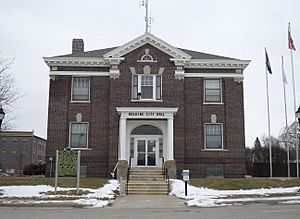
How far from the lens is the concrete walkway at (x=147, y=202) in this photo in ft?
55.7

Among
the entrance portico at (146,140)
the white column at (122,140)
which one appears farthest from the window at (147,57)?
the white column at (122,140)

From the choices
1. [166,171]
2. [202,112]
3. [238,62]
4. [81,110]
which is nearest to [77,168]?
[166,171]

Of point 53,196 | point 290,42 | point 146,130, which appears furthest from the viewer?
point 290,42

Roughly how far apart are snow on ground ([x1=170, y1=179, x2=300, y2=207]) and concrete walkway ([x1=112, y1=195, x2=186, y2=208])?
594 millimetres

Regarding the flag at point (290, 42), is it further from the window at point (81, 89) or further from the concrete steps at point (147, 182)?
the window at point (81, 89)

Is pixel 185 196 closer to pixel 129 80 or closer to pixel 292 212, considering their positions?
pixel 292 212

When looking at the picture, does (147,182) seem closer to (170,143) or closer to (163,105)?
(170,143)

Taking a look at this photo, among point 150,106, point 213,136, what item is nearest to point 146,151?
point 150,106

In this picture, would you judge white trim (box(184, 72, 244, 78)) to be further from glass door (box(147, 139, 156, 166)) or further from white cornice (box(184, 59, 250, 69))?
glass door (box(147, 139, 156, 166))

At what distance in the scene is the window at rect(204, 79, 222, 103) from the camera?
31.1 meters

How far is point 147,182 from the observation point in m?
24.4

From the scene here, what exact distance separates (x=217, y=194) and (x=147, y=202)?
431cm

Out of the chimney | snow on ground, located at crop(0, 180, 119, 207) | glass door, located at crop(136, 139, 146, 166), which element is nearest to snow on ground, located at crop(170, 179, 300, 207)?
snow on ground, located at crop(0, 180, 119, 207)

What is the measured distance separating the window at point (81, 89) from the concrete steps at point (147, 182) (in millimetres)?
6836
